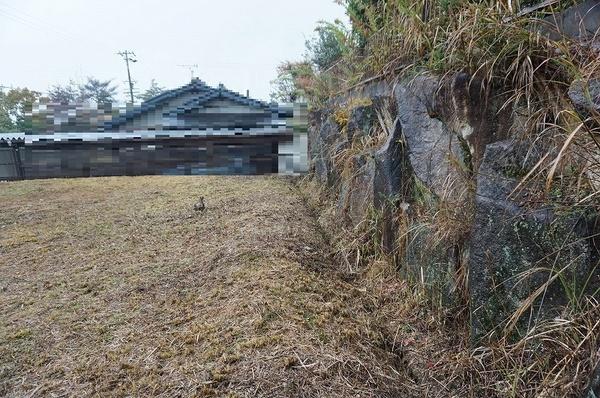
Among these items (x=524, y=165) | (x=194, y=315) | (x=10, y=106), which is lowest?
(x=194, y=315)

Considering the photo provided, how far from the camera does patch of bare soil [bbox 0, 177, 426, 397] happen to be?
950 millimetres

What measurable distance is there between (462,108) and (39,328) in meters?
1.79

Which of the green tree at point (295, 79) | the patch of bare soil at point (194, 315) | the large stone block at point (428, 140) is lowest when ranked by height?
the patch of bare soil at point (194, 315)

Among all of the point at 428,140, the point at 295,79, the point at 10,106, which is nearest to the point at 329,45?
the point at 295,79

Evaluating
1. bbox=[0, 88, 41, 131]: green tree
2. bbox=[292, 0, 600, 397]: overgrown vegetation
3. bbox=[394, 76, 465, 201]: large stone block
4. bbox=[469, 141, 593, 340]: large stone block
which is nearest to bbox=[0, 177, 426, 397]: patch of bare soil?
bbox=[292, 0, 600, 397]: overgrown vegetation

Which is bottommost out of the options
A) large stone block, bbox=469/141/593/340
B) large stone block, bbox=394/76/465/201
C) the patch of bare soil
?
the patch of bare soil

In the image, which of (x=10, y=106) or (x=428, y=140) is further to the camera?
(x=10, y=106)

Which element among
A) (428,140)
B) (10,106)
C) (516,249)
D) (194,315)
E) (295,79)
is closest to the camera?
(516,249)

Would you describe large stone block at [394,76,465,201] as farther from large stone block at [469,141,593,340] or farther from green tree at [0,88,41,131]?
green tree at [0,88,41,131]

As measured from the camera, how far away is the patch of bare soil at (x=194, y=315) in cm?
95

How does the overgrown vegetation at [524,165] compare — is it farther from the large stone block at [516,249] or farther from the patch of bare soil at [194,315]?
the patch of bare soil at [194,315]

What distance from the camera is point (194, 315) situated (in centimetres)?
128

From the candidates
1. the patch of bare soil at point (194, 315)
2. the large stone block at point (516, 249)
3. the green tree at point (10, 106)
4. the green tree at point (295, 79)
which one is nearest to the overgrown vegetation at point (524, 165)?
the large stone block at point (516, 249)

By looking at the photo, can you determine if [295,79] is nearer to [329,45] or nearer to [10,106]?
[329,45]
